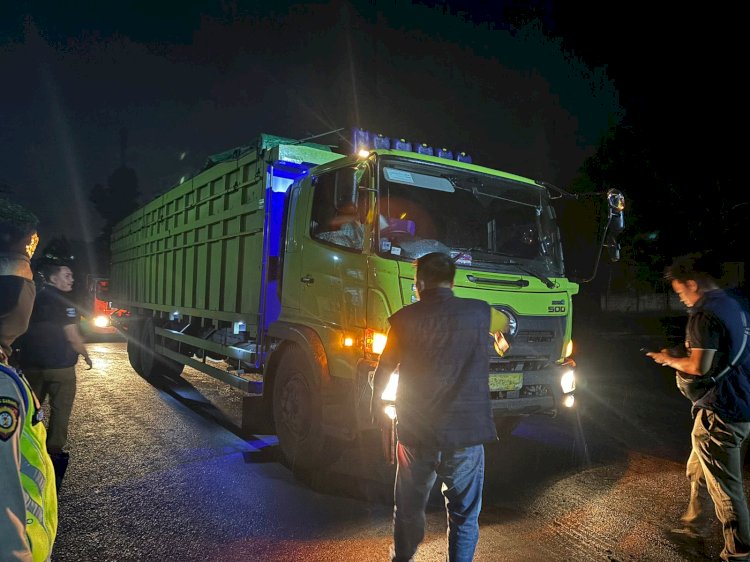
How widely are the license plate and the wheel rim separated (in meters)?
1.56

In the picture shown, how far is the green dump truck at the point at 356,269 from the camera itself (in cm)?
398

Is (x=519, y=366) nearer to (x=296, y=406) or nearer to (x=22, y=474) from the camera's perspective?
(x=296, y=406)

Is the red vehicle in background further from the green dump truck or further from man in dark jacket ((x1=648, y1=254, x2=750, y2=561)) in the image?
man in dark jacket ((x1=648, y1=254, x2=750, y2=561))

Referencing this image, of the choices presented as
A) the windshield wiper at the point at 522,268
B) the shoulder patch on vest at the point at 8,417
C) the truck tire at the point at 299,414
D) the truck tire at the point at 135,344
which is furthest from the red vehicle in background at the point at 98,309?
the shoulder patch on vest at the point at 8,417

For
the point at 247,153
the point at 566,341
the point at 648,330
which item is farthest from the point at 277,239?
the point at 648,330

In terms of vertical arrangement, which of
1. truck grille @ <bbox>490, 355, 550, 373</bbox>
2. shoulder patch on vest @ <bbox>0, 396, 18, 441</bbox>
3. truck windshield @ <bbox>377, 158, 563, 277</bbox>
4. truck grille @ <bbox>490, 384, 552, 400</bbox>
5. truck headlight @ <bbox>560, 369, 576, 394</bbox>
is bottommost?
truck grille @ <bbox>490, 384, 552, 400</bbox>

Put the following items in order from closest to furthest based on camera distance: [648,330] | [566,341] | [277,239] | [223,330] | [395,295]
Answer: [395,295]
[566,341]
[277,239]
[223,330]
[648,330]

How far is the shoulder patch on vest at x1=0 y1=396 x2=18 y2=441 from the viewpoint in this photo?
1.11 m

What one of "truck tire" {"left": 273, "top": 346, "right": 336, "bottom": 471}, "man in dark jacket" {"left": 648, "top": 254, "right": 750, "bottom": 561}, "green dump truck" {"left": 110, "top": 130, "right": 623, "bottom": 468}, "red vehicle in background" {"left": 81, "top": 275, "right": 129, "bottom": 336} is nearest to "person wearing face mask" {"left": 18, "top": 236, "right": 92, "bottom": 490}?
"green dump truck" {"left": 110, "top": 130, "right": 623, "bottom": 468}

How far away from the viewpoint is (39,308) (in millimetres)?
4324

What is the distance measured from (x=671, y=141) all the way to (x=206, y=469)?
1332 centimetres

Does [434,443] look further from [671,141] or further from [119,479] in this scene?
[671,141]

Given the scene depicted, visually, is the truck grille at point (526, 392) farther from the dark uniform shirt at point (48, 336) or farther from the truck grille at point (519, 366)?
the dark uniform shirt at point (48, 336)

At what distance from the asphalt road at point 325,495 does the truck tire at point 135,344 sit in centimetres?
241
